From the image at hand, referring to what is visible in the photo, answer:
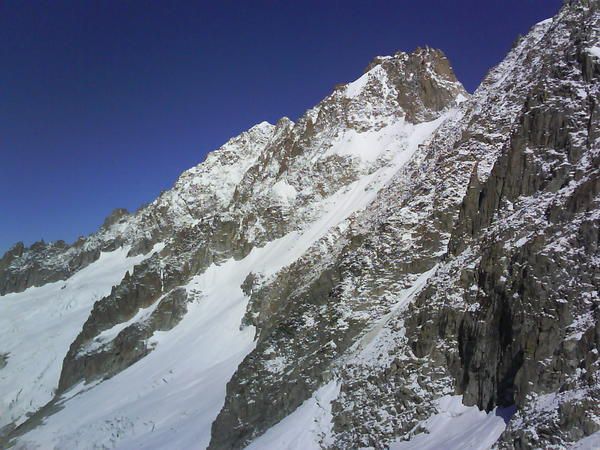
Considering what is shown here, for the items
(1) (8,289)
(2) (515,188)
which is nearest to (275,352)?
(2) (515,188)

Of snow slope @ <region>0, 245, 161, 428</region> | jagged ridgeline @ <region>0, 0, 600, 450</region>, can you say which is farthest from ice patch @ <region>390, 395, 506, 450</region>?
snow slope @ <region>0, 245, 161, 428</region>

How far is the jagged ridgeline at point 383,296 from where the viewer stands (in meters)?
28.8

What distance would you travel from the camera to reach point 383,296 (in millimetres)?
47406

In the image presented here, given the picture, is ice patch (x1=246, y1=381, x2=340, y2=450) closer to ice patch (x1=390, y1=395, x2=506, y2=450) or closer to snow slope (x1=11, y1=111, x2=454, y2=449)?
ice patch (x1=390, y1=395, x2=506, y2=450)

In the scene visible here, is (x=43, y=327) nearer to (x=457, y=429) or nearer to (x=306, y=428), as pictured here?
(x=306, y=428)

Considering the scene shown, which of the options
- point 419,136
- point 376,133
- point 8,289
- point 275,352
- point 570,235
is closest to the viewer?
point 570,235

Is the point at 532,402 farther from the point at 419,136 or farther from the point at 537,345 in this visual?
the point at 419,136

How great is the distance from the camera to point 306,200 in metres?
90.8

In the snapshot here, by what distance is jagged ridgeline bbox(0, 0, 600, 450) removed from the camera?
2884 centimetres

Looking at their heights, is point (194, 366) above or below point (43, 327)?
below

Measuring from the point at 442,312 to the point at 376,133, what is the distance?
61.1m

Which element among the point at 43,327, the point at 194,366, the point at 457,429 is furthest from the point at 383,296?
the point at 43,327

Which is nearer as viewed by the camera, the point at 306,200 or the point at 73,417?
the point at 73,417

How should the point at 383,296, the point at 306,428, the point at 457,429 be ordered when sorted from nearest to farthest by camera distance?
the point at 457,429 → the point at 306,428 → the point at 383,296
